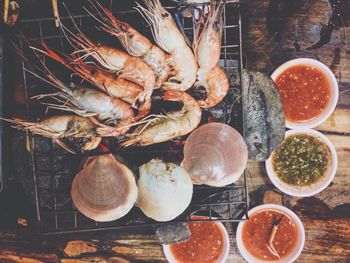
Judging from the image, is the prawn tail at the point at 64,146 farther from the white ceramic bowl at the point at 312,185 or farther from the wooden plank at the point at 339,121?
the wooden plank at the point at 339,121

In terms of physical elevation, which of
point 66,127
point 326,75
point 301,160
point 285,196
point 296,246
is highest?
point 326,75

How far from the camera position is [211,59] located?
3.20m

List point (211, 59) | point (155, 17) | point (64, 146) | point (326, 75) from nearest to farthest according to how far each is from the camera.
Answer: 1. point (155, 17)
2. point (211, 59)
3. point (64, 146)
4. point (326, 75)

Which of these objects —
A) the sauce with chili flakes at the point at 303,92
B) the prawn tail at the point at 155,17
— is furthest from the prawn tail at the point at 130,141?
the sauce with chili flakes at the point at 303,92

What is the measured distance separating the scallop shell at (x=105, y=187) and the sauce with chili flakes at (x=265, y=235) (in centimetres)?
97

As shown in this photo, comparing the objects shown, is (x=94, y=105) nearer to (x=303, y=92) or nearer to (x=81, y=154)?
(x=81, y=154)

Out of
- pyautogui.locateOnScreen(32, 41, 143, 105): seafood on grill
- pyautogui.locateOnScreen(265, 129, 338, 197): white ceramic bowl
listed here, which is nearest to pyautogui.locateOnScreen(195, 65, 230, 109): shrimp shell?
pyautogui.locateOnScreen(32, 41, 143, 105): seafood on grill

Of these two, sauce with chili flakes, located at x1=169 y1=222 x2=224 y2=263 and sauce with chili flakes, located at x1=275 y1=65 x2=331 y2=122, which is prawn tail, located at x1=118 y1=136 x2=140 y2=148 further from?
sauce with chili flakes, located at x1=275 y1=65 x2=331 y2=122

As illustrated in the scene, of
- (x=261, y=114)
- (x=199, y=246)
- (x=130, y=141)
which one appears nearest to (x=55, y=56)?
(x=130, y=141)

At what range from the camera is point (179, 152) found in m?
3.48

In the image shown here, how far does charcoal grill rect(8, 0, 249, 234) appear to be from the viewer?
3.45m

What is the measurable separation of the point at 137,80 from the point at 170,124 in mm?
327

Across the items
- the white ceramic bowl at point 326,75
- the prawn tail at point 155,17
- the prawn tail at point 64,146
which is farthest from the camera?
the white ceramic bowl at point 326,75

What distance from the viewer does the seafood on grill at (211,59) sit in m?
3.15
